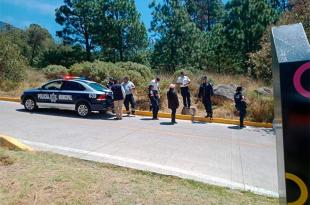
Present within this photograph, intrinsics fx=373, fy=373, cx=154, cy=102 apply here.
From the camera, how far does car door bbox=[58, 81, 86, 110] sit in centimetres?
1611

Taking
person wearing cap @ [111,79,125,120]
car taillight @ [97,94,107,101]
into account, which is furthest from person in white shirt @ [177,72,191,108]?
car taillight @ [97,94,107,101]

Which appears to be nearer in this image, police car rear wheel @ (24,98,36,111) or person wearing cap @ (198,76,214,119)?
person wearing cap @ (198,76,214,119)

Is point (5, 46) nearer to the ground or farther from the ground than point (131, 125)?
farther from the ground

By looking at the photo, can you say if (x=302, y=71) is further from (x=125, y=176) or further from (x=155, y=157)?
(x=155, y=157)

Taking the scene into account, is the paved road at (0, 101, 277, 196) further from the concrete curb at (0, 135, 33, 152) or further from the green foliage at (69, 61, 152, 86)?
the green foliage at (69, 61, 152, 86)

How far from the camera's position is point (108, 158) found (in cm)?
881

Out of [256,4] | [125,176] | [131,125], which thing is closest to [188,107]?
[131,125]

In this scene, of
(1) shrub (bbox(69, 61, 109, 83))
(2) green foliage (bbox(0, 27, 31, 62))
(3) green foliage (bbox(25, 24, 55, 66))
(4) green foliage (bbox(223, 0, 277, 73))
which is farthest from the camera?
(3) green foliage (bbox(25, 24, 55, 66))

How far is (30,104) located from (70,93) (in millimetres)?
2351

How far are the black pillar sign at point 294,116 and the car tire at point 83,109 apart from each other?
14.0m

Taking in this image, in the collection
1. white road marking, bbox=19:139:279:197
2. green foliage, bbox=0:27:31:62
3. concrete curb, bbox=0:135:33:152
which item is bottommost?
white road marking, bbox=19:139:279:197

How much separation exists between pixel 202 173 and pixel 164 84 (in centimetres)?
1368

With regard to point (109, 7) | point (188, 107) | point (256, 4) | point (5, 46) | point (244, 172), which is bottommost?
point (244, 172)

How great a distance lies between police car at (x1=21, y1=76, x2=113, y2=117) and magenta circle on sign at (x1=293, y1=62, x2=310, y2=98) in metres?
13.9
